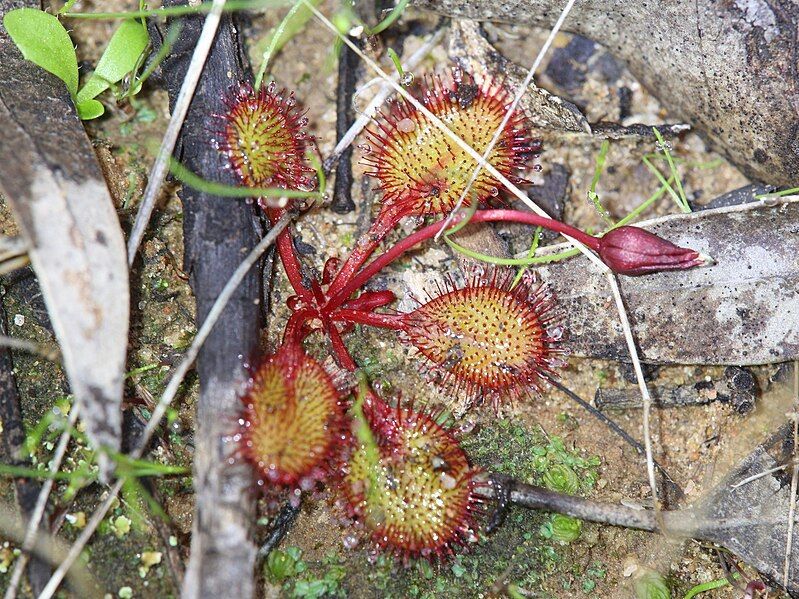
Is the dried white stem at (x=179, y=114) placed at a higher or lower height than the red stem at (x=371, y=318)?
higher

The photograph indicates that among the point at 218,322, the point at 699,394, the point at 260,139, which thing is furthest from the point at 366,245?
the point at 699,394

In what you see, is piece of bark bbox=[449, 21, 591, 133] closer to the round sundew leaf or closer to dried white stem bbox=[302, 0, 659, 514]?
dried white stem bbox=[302, 0, 659, 514]

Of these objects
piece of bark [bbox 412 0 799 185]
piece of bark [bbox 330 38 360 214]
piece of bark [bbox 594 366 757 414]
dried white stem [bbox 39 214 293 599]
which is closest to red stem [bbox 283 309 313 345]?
dried white stem [bbox 39 214 293 599]

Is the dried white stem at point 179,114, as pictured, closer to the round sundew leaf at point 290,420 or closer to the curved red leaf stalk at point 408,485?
the round sundew leaf at point 290,420

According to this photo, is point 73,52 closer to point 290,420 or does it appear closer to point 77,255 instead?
point 77,255

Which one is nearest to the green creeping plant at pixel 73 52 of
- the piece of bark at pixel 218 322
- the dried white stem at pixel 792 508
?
the piece of bark at pixel 218 322

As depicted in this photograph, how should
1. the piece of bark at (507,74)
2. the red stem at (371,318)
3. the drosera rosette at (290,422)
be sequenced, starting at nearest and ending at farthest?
the drosera rosette at (290,422) < the red stem at (371,318) < the piece of bark at (507,74)

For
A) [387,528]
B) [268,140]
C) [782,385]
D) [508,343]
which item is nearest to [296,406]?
[387,528]
